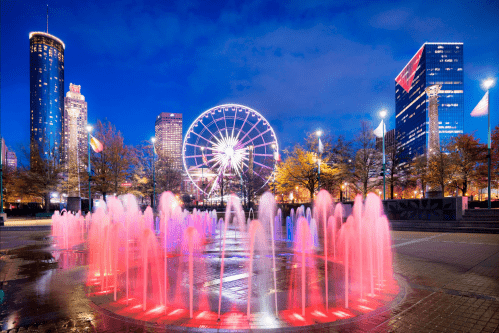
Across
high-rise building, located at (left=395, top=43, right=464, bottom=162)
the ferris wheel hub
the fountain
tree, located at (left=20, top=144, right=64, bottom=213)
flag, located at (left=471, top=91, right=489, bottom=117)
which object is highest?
high-rise building, located at (left=395, top=43, right=464, bottom=162)

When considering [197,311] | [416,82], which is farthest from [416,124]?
[197,311]

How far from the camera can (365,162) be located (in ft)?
101

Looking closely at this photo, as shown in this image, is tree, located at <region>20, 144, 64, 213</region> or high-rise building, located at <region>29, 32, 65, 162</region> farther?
high-rise building, located at <region>29, 32, 65, 162</region>

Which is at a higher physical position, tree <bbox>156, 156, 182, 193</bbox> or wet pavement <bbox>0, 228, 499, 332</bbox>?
tree <bbox>156, 156, 182, 193</bbox>

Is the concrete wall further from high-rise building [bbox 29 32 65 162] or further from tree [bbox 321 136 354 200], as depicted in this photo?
high-rise building [bbox 29 32 65 162]

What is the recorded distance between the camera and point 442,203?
2020 cm

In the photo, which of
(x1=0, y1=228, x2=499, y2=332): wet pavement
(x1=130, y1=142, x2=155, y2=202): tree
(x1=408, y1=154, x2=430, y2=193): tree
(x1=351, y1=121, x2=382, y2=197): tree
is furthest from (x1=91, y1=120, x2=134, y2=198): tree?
(x1=408, y1=154, x2=430, y2=193): tree

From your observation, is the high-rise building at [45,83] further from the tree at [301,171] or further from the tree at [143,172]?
the tree at [301,171]

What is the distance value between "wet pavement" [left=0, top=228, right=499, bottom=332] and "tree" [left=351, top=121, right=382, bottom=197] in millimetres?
20421

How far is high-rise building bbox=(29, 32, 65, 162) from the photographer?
169 m

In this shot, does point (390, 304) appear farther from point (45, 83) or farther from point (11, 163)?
point (45, 83)

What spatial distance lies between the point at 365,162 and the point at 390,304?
88.1 feet

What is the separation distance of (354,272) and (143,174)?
118 ft

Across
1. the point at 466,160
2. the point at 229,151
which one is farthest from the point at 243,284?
the point at 466,160
